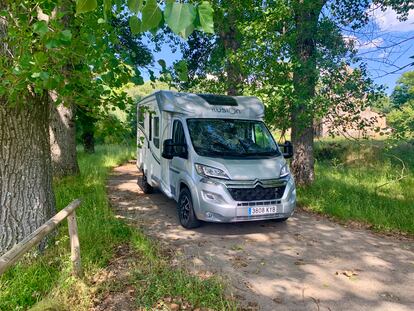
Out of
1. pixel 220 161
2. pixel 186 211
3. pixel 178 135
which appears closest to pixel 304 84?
pixel 178 135

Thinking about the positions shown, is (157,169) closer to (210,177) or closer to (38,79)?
(210,177)

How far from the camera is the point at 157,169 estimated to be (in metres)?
7.89

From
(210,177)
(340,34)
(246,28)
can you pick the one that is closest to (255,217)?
(210,177)

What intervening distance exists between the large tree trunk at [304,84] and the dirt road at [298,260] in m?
2.27

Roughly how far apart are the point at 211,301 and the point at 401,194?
677cm

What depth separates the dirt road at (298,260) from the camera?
3781mm

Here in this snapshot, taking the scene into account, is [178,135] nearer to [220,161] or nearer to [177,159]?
[177,159]

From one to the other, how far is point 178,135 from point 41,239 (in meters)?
4.02

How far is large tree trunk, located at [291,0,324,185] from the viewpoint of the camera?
7.86 m

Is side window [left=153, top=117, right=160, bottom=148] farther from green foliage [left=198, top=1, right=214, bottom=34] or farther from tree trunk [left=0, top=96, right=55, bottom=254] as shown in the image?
green foliage [left=198, top=1, right=214, bottom=34]

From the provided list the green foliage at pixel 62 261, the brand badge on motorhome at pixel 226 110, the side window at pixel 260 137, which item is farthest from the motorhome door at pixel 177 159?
the side window at pixel 260 137

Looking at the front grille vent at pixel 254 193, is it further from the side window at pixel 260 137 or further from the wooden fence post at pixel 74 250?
the wooden fence post at pixel 74 250

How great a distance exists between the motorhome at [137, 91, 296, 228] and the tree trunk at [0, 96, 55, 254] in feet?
4.63

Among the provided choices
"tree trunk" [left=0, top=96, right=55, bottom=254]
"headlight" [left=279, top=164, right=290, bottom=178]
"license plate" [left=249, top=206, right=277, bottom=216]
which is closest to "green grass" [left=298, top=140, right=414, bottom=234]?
"headlight" [left=279, top=164, right=290, bottom=178]
